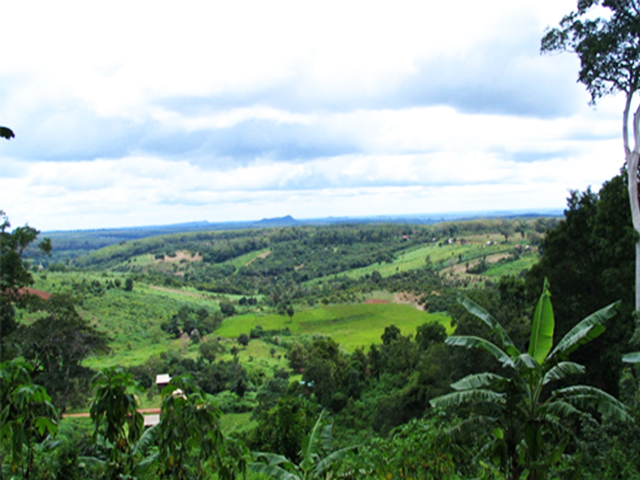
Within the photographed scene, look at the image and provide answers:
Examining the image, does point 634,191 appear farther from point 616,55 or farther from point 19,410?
point 19,410

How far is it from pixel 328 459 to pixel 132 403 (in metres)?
2.25

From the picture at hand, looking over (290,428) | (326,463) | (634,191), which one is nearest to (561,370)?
(326,463)

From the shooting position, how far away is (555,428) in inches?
217

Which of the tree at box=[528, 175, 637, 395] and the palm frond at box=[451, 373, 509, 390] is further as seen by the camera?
the tree at box=[528, 175, 637, 395]

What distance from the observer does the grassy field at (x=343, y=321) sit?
190 feet

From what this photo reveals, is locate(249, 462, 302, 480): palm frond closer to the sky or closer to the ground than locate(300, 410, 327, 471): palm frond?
closer to the ground

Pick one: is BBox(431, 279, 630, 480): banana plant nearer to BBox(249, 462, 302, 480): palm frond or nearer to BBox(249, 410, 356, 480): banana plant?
BBox(249, 410, 356, 480): banana plant

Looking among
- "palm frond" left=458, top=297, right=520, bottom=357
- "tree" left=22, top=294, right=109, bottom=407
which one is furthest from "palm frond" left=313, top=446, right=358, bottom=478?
"tree" left=22, top=294, right=109, bottom=407

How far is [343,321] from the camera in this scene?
64.8m

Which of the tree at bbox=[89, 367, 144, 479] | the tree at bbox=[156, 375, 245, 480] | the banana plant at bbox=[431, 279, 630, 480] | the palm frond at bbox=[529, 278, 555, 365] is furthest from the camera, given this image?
the palm frond at bbox=[529, 278, 555, 365]

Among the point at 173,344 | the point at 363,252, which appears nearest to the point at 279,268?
the point at 363,252

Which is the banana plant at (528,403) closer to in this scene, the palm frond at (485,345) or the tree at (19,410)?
the palm frond at (485,345)

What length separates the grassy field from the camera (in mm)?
57828

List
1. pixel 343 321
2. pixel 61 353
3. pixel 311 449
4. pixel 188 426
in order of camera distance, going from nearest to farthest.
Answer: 1. pixel 188 426
2. pixel 311 449
3. pixel 61 353
4. pixel 343 321
